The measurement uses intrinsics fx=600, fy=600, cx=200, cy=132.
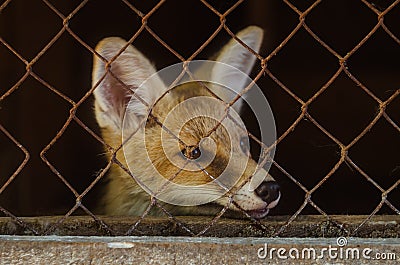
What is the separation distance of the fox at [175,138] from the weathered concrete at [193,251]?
49 cm

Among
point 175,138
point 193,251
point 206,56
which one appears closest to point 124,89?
point 175,138

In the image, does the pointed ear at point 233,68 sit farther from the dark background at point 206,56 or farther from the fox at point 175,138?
the dark background at point 206,56

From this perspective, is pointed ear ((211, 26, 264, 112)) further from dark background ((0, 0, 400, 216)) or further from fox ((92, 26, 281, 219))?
dark background ((0, 0, 400, 216))

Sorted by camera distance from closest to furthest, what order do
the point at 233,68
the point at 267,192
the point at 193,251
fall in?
the point at 193,251 → the point at 267,192 → the point at 233,68

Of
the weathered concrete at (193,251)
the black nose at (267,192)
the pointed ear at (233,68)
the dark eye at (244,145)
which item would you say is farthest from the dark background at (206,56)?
the weathered concrete at (193,251)

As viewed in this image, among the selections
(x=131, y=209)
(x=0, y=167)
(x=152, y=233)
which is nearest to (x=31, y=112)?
(x=0, y=167)

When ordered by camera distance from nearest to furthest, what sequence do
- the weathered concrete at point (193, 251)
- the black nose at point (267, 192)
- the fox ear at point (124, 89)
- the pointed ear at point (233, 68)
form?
the weathered concrete at point (193, 251) < the black nose at point (267, 192) < the fox ear at point (124, 89) < the pointed ear at point (233, 68)

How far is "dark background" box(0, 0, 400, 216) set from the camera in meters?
4.13

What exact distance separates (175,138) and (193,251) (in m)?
0.65

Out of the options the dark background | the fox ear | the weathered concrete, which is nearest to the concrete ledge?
the weathered concrete

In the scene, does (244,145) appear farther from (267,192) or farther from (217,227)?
(217,227)

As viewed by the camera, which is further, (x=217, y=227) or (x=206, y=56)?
(x=206, y=56)

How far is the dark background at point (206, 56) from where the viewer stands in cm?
413

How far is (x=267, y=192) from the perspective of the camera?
2344 millimetres
